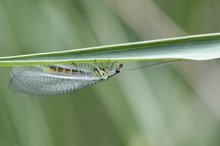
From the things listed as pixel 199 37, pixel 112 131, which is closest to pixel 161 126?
pixel 112 131

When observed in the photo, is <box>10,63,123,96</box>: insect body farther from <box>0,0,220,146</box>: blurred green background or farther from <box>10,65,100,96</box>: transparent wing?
<box>0,0,220,146</box>: blurred green background

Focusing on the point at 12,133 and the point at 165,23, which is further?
the point at 165,23

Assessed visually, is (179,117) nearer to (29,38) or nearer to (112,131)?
(112,131)

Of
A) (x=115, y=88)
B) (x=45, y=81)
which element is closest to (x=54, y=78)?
(x=45, y=81)

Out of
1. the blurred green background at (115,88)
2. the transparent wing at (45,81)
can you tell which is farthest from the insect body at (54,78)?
the blurred green background at (115,88)

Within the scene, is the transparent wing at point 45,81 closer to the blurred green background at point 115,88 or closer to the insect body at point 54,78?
the insect body at point 54,78

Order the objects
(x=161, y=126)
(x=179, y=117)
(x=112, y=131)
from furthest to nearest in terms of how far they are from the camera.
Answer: (x=112, y=131), (x=179, y=117), (x=161, y=126)
